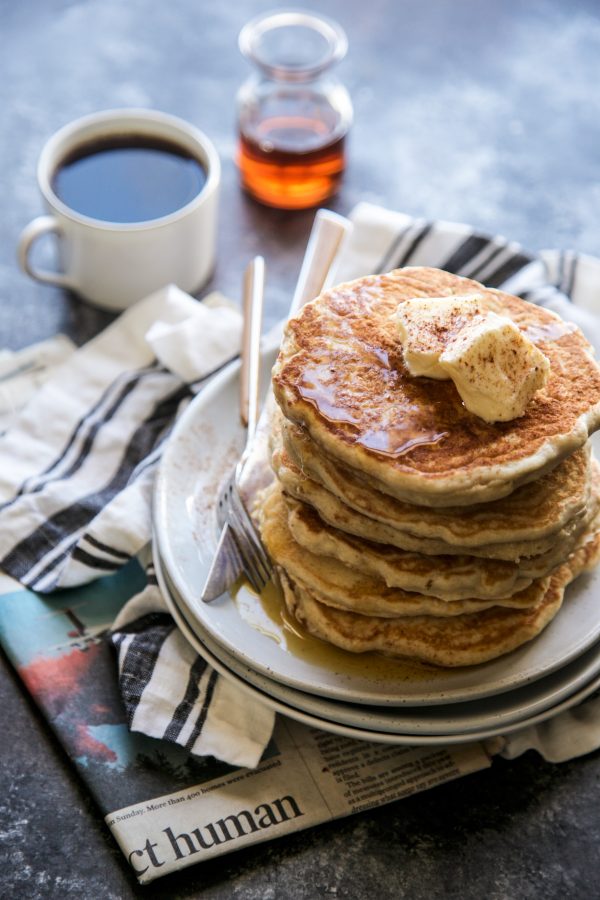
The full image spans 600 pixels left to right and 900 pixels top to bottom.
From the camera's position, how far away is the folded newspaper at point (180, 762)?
5.87ft

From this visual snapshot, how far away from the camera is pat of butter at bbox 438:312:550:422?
1673 millimetres

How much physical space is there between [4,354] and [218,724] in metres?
1.16

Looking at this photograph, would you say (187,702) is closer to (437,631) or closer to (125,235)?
(437,631)

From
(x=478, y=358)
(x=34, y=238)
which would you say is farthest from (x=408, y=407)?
(x=34, y=238)

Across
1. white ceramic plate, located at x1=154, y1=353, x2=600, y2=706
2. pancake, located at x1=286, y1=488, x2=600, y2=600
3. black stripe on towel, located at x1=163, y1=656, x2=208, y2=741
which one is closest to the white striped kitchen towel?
black stripe on towel, located at x1=163, y1=656, x2=208, y2=741

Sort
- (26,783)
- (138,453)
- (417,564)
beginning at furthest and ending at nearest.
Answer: (138,453) → (26,783) → (417,564)

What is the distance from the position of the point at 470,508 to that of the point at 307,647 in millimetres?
409

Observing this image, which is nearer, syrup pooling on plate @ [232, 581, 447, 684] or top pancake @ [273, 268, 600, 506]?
top pancake @ [273, 268, 600, 506]

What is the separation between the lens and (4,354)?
259cm

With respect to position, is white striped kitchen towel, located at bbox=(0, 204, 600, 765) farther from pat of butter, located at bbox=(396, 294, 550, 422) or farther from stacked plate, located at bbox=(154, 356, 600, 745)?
pat of butter, located at bbox=(396, 294, 550, 422)

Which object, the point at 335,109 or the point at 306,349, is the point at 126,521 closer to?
the point at 306,349

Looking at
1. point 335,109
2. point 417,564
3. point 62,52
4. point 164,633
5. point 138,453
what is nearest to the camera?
point 417,564

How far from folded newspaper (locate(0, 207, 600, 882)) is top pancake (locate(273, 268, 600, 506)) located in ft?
1.81

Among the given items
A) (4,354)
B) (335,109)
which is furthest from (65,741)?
(335,109)
